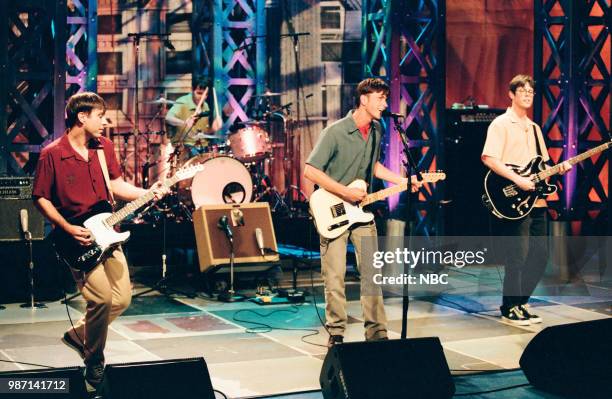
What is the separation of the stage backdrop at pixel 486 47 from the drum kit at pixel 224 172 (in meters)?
2.96

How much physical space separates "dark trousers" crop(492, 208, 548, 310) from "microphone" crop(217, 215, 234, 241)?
3060 mm

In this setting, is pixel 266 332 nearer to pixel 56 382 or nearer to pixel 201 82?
pixel 56 382

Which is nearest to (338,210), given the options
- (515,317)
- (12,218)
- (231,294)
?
(515,317)

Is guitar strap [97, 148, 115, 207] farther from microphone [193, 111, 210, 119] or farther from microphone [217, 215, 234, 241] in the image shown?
microphone [193, 111, 210, 119]

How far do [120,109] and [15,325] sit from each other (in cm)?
748

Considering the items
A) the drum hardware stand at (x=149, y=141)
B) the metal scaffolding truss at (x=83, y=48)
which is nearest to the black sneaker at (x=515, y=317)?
the metal scaffolding truss at (x=83, y=48)

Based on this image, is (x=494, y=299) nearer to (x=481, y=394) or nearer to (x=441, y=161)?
(x=441, y=161)

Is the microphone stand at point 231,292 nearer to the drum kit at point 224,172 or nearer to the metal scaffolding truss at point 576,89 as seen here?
the drum kit at point 224,172

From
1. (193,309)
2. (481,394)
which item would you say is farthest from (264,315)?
(481,394)

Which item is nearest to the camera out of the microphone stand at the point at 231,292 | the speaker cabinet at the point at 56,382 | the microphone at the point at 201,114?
the speaker cabinet at the point at 56,382

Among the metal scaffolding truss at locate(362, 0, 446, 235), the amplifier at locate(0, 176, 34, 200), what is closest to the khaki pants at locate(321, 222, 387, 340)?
the amplifier at locate(0, 176, 34, 200)

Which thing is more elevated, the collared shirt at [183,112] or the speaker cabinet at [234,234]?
the collared shirt at [183,112]

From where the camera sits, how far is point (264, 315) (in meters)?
8.91

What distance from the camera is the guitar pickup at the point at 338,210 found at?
6805mm
